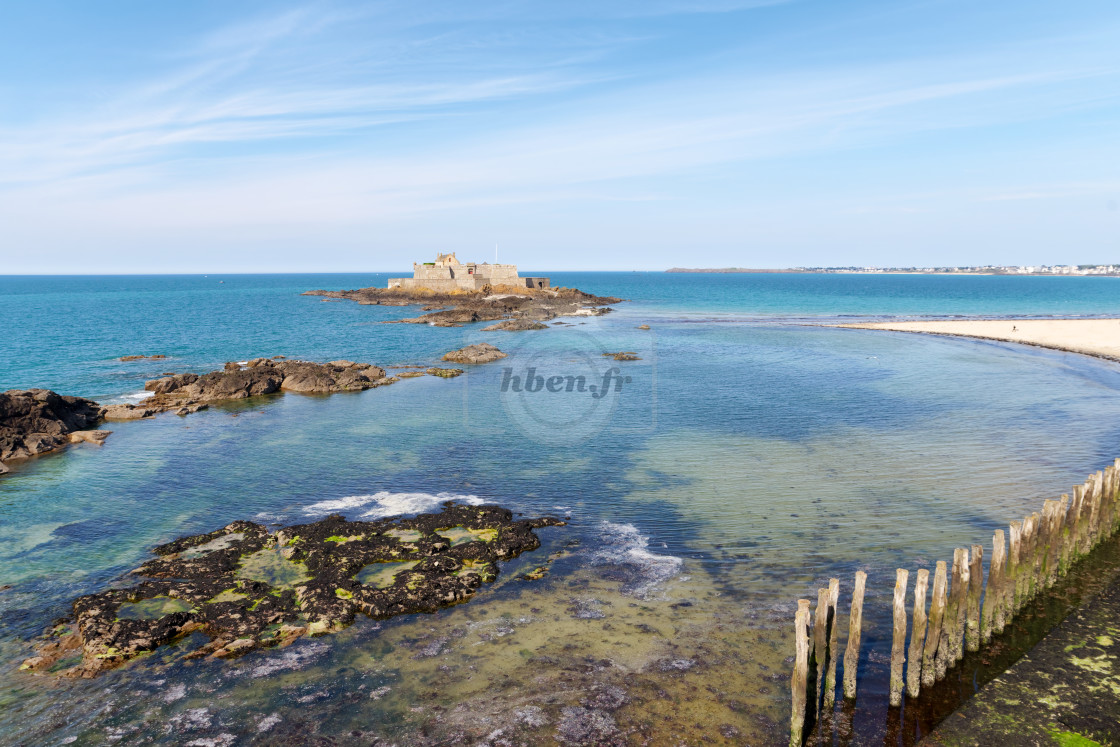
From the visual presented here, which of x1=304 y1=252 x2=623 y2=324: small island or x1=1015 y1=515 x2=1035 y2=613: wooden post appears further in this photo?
x1=304 y1=252 x2=623 y2=324: small island

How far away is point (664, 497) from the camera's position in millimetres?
22469

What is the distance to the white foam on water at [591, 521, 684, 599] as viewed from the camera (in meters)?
16.1

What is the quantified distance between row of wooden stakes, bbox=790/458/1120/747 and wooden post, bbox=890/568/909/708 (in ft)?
0.05

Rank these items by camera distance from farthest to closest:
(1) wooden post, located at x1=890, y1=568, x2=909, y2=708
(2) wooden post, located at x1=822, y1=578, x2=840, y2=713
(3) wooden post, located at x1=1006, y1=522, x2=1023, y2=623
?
(3) wooden post, located at x1=1006, y1=522, x2=1023, y2=623 → (1) wooden post, located at x1=890, y1=568, x2=909, y2=708 → (2) wooden post, located at x1=822, y1=578, x2=840, y2=713

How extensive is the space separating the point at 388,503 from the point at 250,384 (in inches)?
975

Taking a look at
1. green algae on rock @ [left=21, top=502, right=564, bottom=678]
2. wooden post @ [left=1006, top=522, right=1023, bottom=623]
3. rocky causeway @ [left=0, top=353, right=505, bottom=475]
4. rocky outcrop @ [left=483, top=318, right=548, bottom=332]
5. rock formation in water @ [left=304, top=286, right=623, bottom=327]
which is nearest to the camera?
wooden post @ [left=1006, top=522, right=1023, bottom=623]

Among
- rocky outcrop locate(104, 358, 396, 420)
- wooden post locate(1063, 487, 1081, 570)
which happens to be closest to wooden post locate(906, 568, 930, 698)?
wooden post locate(1063, 487, 1081, 570)

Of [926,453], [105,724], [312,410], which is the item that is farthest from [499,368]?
[105,724]

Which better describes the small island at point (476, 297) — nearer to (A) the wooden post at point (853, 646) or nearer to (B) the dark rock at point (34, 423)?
(B) the dark rock at point (34, 423)

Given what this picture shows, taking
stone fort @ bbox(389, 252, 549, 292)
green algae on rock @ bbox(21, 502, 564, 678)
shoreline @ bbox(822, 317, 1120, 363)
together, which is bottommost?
green algae on rock @ bbox(21, 502, 564, 678)

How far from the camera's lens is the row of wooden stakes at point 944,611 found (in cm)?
1101

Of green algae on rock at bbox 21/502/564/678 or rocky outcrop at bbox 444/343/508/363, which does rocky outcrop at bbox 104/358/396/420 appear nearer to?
rocky outcrop at bbox 444/343/508/363

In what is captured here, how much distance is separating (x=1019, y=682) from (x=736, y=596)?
5.67 m

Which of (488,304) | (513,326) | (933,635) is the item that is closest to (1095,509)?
(933,635)
